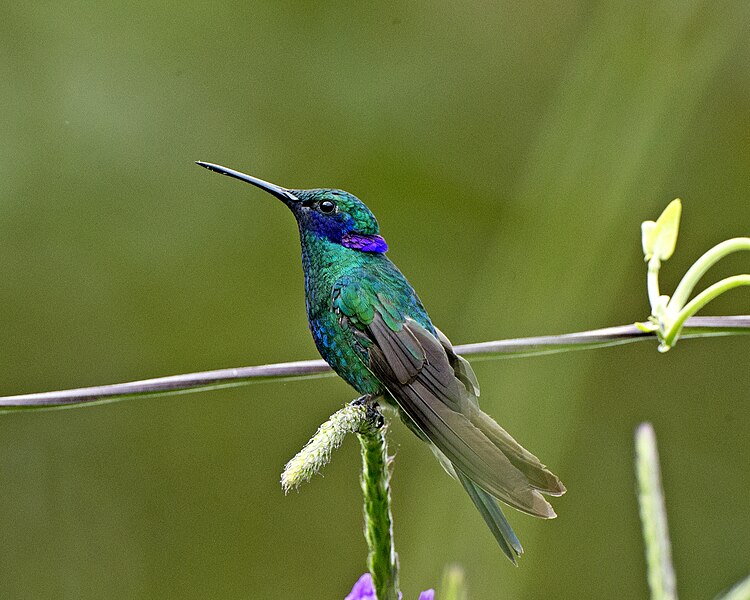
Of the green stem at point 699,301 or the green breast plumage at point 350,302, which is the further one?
the green breast plumage at point 350,302

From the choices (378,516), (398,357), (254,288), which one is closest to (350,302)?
(398,357)

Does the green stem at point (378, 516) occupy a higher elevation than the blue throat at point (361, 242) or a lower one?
lower

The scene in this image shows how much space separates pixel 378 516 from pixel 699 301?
0.63m

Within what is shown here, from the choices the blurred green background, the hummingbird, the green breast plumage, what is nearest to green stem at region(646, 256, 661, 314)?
the hummingbird

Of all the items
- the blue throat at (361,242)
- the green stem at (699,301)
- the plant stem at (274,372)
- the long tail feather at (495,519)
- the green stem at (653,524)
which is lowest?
the long tail feather at (495,519)

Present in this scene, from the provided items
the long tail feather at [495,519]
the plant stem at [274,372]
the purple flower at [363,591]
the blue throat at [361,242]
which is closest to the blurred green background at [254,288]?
the blue throat at [361,242]

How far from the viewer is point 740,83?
393 cm

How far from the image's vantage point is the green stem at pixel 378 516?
0.95 metres

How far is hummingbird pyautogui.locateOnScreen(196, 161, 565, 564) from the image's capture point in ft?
4.77

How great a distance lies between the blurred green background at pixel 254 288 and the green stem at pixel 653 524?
9.33 ft

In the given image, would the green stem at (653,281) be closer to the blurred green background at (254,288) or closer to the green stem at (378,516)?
the green stem at (378,516)

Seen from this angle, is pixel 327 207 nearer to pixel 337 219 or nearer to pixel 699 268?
pixel 337 219

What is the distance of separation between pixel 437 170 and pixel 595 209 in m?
0.91

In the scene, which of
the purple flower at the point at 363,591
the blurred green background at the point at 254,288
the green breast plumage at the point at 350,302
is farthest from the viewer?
the blurred green background at the point at 254,288
